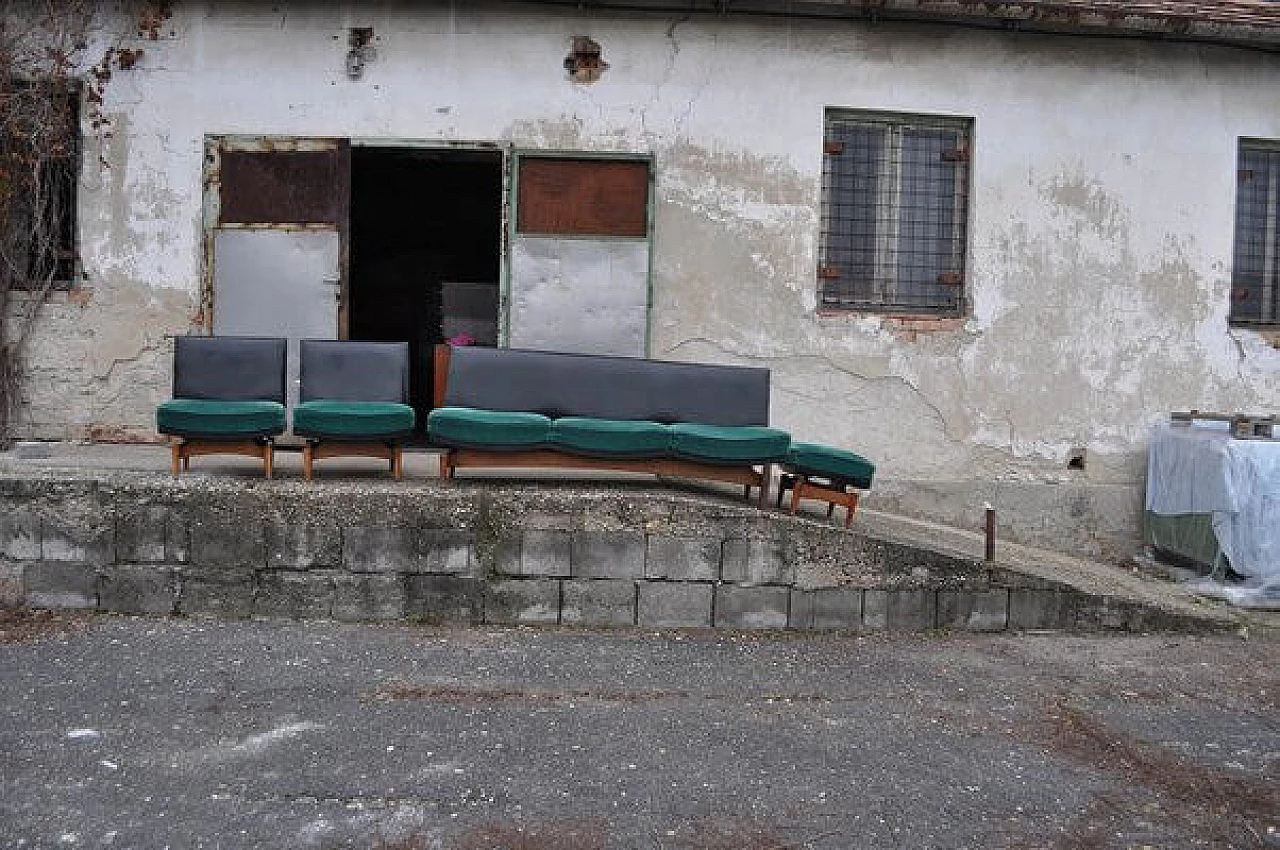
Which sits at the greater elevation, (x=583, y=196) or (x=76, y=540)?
(x=583, y=196)

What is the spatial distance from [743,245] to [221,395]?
4019 millimetres

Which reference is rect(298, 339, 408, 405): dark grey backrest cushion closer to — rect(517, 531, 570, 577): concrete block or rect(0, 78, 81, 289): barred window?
rect(517, 531, 570, 577): concrete block

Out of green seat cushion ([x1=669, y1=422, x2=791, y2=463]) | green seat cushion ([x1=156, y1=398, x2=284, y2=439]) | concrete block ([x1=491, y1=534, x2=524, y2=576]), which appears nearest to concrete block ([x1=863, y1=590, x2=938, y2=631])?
green seat cushion ([x1=669, y1=422, x2=791, y2=463])

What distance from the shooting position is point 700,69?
799cm

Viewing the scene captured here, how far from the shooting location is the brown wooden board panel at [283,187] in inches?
309

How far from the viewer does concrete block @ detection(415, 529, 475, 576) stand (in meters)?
5.66

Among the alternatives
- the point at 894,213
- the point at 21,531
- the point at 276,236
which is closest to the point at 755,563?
the point at 894,213

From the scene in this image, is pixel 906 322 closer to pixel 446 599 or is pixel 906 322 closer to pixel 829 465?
pixel 829 465

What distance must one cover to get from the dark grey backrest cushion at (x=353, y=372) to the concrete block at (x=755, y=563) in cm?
233

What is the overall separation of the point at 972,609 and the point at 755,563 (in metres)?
1.35

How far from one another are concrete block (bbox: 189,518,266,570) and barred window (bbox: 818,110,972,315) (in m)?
4.73

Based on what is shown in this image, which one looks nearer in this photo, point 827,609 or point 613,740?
point 613,740

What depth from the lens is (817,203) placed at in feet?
26.6

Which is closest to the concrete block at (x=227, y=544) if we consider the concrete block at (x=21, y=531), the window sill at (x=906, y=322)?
the concrete block at (x=21, y=531)
